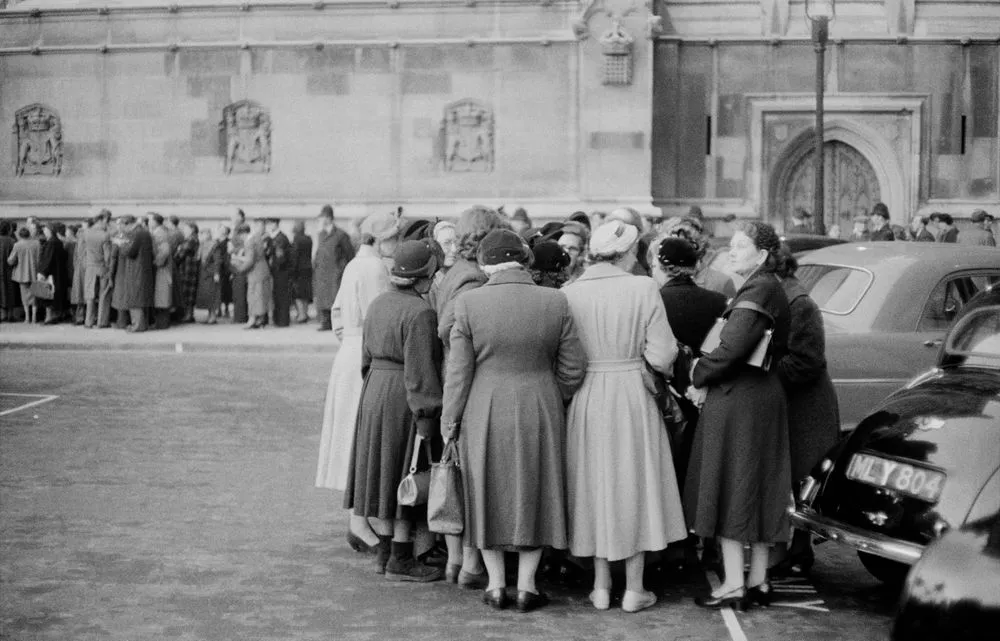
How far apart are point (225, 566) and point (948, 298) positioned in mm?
5344

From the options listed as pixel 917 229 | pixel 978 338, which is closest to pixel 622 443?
pixel 978 338

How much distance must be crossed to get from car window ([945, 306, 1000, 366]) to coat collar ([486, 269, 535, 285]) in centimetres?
229

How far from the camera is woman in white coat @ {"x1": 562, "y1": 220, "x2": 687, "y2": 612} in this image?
771cm

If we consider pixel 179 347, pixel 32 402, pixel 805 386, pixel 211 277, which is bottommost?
pixel 32 402

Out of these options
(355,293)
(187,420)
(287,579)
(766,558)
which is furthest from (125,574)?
(187,420)

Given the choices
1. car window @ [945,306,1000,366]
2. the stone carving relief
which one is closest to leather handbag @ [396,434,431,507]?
car window @ [945,306,1000,366]

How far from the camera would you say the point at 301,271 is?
24500mm

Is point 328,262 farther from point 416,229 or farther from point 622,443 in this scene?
point 622,443

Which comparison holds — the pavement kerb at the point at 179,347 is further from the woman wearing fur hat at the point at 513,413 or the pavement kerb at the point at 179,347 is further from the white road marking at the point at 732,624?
the white road marking at the point at 732,624

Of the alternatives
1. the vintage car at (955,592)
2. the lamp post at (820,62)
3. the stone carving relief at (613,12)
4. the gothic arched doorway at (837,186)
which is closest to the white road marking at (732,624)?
the vintage car at (955,592)

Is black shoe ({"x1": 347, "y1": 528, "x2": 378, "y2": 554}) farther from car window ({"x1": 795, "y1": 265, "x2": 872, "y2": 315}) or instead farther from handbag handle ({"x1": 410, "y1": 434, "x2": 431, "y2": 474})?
car window ({"x1": 795, "y1": 265, "x2": 872, "y2": 315})

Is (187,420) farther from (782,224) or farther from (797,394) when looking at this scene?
(782,224)

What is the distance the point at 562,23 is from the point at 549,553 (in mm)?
18561

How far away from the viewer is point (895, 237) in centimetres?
2152
